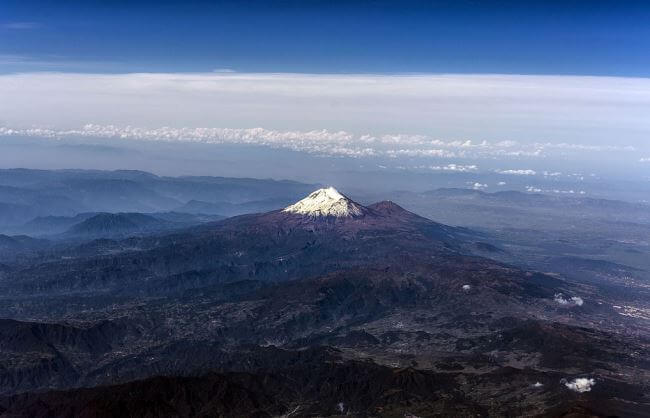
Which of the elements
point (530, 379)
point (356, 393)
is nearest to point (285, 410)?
point (356, 393)

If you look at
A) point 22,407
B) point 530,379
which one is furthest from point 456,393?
point 22,407

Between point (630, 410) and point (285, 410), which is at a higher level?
point (630, 410)

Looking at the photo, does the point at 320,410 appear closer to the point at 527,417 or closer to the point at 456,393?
the point at 456,393

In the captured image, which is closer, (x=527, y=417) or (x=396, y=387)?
(x=527, y=417)

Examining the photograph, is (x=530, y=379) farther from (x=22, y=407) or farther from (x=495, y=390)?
(x=22, y=407)

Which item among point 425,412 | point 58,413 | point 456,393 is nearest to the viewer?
point 58,413

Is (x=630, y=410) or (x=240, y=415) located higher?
(x=630, y=410)

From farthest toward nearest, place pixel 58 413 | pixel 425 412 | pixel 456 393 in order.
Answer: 1. pixel 456 393
2. pixel 425 412
3. pixel 58 413

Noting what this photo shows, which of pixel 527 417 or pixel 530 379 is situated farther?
pixel 530 379
